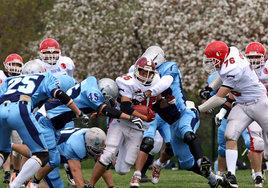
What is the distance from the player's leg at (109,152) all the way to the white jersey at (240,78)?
53.9 inches

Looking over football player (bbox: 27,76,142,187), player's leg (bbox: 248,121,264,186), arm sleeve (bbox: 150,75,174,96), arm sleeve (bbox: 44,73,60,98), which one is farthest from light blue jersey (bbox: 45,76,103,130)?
player's leg (bbox: 248,121,264,186)

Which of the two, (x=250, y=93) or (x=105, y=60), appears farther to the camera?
(x=105, y=60)

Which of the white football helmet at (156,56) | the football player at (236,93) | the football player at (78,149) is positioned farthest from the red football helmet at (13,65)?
the football player at (236,93)

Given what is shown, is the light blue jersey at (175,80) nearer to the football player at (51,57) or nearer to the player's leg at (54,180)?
the player's leg at (54,180)

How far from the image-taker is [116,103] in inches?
304

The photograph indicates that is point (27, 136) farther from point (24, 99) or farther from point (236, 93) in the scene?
point (236, 93)

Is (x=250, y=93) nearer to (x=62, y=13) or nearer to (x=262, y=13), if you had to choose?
(x=262, y=13)

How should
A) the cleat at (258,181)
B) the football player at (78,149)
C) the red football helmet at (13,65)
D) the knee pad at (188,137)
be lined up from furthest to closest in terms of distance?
1. the red football helmet at (13,65)
2. the cleat at (258,181)
3. the knee pad at (188,137)
4. the football player at (78,149)

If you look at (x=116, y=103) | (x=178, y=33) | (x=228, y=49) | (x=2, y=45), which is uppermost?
(x=228, y=49)

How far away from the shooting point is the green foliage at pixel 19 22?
2361cm

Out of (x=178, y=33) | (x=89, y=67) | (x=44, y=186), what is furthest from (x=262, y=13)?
(x=44, y=186)

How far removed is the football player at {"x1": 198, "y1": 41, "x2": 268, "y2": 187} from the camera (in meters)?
7.32

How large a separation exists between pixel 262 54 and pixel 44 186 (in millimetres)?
3667

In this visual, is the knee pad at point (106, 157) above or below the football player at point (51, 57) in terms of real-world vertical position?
below
